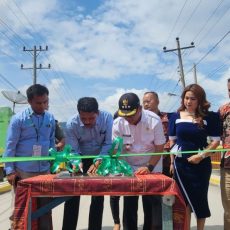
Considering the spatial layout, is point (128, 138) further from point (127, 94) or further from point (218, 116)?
point (218, 116)

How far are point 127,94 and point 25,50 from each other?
33788mm

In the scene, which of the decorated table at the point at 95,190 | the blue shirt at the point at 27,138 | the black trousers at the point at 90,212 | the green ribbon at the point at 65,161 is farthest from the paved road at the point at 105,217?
the decorated table at the point at 95,190

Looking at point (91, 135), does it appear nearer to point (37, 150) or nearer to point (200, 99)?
point (37, 150)

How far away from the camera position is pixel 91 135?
4367 millimetres

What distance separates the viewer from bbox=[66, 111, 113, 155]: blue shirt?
430cm

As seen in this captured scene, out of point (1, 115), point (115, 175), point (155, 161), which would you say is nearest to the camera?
point (115, 175)

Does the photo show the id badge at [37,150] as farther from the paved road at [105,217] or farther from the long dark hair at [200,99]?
the long dark hair at [200,99]

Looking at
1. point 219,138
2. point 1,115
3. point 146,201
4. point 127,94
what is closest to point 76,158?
point 127,94

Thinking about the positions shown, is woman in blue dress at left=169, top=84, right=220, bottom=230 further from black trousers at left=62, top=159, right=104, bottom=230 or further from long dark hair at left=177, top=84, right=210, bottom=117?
black trousers at left=62, top=159, right=104, bottom=230

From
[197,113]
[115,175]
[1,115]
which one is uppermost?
[1,115]

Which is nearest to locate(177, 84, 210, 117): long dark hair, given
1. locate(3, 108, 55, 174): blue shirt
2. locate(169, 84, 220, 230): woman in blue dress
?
locate(169, 84, 220, 230): woman in blue dress

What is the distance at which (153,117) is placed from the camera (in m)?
4.03

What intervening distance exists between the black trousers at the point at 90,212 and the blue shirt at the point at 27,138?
49 cm

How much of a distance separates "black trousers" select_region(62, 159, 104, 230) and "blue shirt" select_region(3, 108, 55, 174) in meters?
0.49
